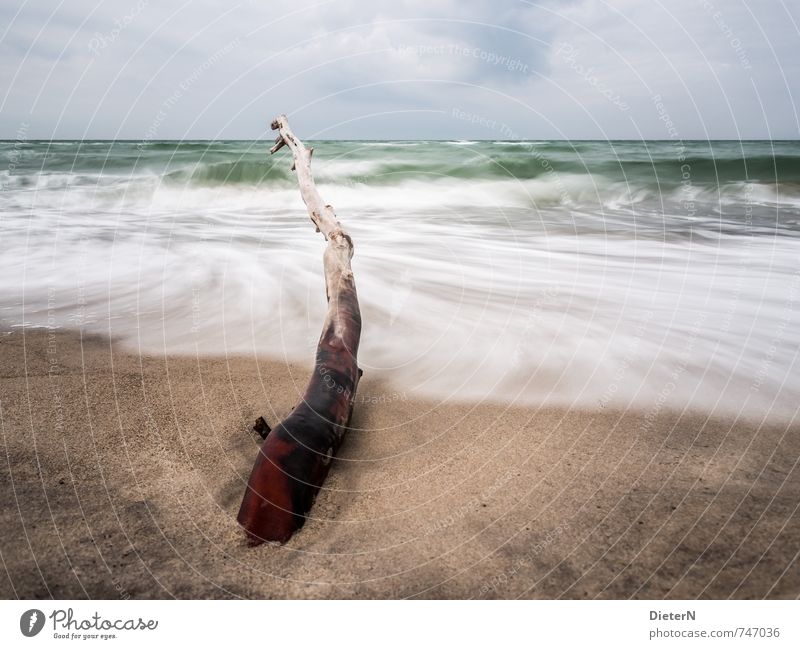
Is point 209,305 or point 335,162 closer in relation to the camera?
point 209,305

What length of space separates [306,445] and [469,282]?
4650 millimetres

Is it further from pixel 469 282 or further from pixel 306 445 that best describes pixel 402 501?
pixel 469 282

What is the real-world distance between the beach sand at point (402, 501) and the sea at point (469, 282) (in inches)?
21.5

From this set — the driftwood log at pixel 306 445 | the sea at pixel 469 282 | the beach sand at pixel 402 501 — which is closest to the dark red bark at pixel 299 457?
the driftwood log at pixel 306 445

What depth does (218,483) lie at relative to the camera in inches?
121

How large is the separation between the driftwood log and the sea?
2.89ft

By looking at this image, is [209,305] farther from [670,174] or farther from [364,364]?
[670,174]

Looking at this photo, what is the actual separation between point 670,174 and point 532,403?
57.6ft

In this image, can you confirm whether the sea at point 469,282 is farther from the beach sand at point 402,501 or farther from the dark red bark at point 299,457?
the dark red bark at point 299,457

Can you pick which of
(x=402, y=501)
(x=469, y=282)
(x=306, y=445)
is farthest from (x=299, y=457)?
(x=469, y=282)

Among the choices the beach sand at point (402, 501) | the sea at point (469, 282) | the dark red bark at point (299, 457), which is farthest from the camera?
the sea at point (469, 282)

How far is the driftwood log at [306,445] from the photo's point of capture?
2.58 m
